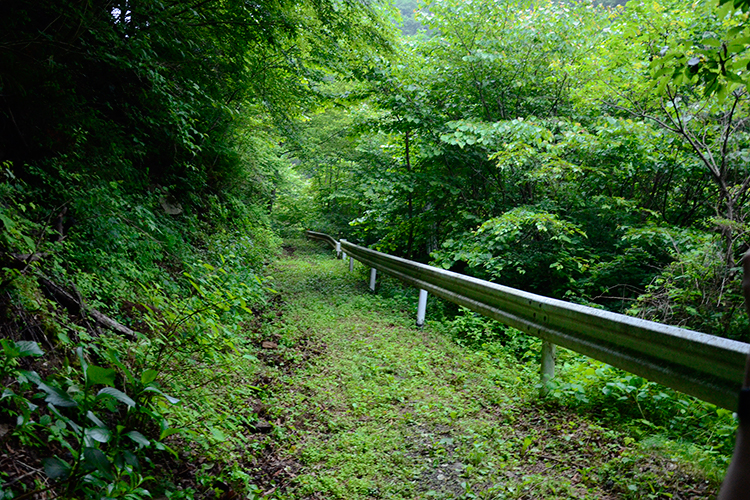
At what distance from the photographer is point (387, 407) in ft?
13.0

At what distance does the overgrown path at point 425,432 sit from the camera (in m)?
2.65

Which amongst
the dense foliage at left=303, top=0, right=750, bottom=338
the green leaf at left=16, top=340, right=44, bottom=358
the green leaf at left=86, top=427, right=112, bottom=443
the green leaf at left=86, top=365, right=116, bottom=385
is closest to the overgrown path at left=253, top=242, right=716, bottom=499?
the green leaf at left=86, top=427, right=112, bottom=443

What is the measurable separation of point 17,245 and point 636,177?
834 cm

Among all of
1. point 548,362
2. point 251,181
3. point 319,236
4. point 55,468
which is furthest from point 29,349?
point 319,236

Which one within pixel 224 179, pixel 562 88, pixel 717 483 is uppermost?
pixel 562 88

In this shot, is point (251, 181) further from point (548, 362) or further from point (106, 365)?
point (548, 362)

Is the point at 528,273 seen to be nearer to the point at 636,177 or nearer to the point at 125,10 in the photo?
the point at 636,177

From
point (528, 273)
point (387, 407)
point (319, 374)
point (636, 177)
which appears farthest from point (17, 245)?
point (636, 177)

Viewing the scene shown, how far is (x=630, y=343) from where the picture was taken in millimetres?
2814

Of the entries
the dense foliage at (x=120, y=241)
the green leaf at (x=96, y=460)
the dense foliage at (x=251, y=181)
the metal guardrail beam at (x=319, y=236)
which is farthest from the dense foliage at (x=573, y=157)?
the metal guardrail beam at (x=319, y=236)

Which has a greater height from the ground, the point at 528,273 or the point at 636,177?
the point at 636,177

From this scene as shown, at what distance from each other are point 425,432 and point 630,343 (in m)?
1.74

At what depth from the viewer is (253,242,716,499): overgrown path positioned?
2.65 m

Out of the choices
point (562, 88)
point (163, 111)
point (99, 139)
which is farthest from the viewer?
point (562, 88)
